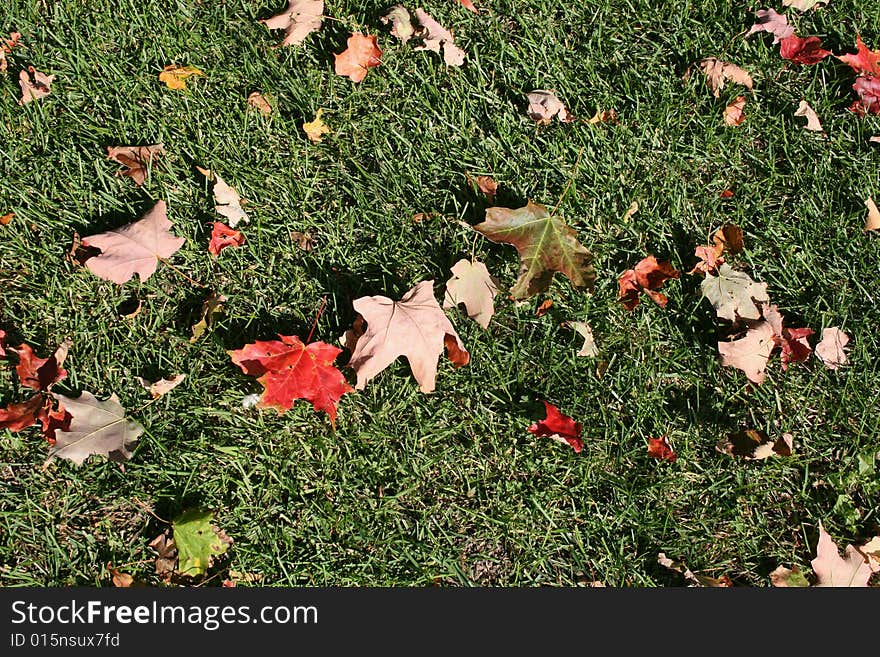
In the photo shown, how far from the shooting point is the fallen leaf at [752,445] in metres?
2.45

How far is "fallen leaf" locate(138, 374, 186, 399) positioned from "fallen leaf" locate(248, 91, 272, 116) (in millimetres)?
1056

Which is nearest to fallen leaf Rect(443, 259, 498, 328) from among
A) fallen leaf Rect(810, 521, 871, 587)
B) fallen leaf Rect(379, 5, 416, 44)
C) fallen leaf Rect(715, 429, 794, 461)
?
fallen leaf Rect(715, 429, 794, 461)

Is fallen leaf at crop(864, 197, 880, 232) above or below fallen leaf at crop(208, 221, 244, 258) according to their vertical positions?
above

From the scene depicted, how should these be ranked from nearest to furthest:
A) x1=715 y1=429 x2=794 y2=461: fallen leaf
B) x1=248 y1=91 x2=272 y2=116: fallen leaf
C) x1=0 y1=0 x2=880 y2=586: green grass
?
1. x1=0 y1=0 x2=880 y2=586: green grass
2. x1=715 y1=429 x2=794 y2=461: fallen leaf
3. x1=248 y1=91 x2=272 y2=116: fallen leaf

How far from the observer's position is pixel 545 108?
286 cm

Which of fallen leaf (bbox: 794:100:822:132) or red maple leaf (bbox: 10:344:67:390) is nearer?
red maple leaf (bbox: 10:344:67:390)

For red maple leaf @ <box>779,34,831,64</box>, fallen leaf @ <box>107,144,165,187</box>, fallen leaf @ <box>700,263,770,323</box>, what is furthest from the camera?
red maple leaf @ <box>779,34,831,64</box>

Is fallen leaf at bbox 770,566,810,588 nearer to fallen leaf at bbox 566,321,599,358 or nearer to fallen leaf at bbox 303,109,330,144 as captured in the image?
fallen leaf at bbox 566,321,599,358

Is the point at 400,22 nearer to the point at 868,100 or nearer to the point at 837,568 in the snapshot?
the point at 868,100

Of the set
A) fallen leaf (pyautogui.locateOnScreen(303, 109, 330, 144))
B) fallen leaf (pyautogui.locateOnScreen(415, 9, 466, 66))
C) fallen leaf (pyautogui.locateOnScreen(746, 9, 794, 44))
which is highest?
fallen leaf (pyautogui.locateOnScreen(746, 9, 794, 44))

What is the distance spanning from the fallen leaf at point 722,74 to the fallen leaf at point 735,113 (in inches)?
2.8

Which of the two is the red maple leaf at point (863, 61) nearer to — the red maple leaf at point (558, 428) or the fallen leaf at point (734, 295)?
the fallen leaf at point (734, 295)

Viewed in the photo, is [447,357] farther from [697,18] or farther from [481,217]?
Answer: [697,18]

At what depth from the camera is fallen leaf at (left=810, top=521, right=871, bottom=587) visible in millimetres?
2301
